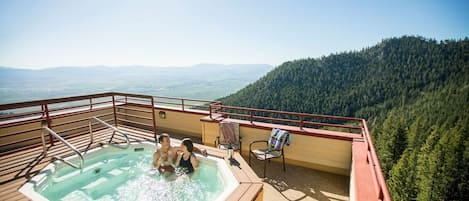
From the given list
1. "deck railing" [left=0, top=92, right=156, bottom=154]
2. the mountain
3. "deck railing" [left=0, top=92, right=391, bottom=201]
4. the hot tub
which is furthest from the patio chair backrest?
the mountain

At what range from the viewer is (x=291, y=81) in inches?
2975

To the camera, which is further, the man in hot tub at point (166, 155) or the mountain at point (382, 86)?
the mountain at point (382, 86)

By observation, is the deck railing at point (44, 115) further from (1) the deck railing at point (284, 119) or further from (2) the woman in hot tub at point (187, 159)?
(1) the deck railing at point (284, 119)

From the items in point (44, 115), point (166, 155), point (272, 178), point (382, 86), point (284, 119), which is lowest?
point (382, 86)

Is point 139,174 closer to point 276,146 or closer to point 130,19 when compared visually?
point 276,146

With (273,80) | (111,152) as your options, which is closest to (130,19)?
(111,152)

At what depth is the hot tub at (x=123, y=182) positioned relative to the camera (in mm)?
3061

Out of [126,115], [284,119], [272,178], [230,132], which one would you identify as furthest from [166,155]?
[126,115]

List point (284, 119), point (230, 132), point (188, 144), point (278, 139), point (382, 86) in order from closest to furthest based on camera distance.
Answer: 1. point (188, 144)
2. point (278, 139)
3. point (284, 119)
4. point (230, 132)
5. point (382, 86)

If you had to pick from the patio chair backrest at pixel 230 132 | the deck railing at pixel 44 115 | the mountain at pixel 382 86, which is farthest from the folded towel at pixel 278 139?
the mountain at pixel 382 86

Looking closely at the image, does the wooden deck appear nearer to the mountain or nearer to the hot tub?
the hot tub

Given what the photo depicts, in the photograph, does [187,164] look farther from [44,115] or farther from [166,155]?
[44,115]

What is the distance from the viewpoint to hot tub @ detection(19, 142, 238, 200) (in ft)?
10.0

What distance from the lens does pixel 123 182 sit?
142 inches
